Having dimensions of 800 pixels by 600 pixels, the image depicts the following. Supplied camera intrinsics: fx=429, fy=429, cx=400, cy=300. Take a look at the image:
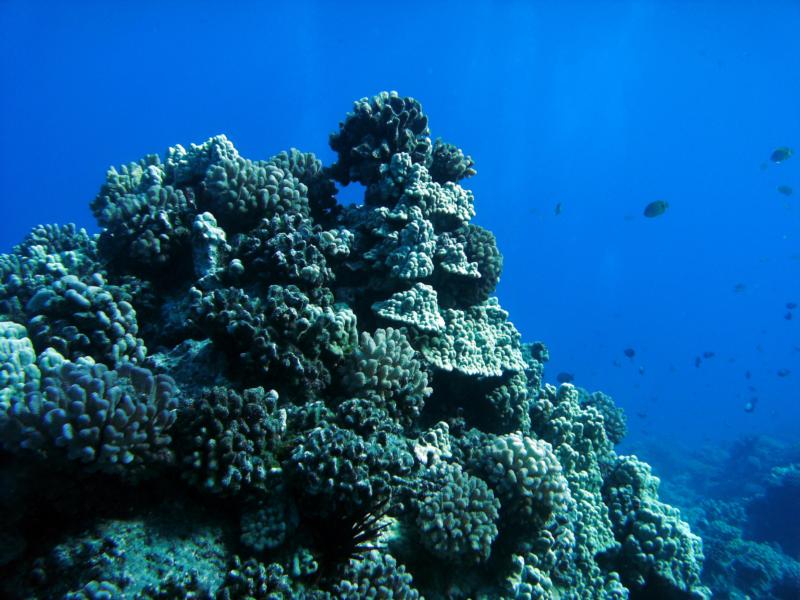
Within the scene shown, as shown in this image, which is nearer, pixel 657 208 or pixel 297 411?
pixel 297 411

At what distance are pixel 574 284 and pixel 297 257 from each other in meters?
164

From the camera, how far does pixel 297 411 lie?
4.84 meters

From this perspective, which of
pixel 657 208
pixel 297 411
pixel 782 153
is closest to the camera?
pixel 297 411

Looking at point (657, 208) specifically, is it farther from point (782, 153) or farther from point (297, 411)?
point (297, 411)

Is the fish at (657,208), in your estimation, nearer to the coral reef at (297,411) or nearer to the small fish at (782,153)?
the small fish at (782,153)

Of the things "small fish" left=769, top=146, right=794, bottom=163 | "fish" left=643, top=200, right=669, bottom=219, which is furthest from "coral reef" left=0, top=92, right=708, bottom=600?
"small fish" left=769, top=146, right=794, bottom=163

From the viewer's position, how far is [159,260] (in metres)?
6.21

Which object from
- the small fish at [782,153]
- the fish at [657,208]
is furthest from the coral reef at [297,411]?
the small fish at [782,153]

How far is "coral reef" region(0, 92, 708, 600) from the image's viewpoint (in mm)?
3424

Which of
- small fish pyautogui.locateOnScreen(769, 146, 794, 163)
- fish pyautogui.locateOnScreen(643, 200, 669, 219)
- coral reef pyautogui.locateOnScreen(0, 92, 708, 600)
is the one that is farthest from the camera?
small fish pyautogui.locateOnScreen(769, 146, 794, 163)

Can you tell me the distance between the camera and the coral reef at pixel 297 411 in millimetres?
3424

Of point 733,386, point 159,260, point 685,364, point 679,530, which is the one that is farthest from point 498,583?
point 685,364

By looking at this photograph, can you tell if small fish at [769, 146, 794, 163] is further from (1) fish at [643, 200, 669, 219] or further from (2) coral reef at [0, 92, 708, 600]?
(2) coral reef at [0, 92, 708, 600]

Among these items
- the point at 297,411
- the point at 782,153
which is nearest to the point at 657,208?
the point at 782,153
